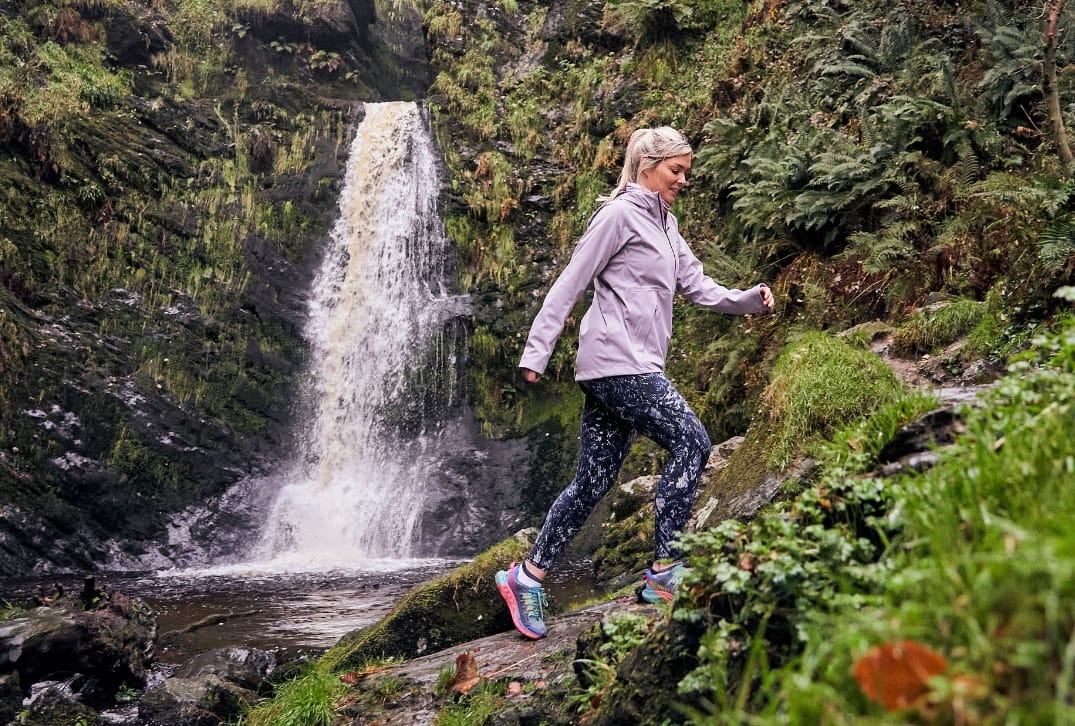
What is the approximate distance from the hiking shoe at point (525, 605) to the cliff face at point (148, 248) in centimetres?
911

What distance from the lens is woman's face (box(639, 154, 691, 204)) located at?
158 inches

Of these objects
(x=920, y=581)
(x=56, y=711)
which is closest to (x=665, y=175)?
(x=920, y=581)

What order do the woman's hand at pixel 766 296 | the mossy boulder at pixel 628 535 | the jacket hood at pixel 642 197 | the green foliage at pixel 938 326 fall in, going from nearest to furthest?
1. the jacket hood at pixel 642 197
2. the woman's hand at pixel 766 296
3. the green foliage at pixel 938 326
4. the mossy boulder at pixel 628 535

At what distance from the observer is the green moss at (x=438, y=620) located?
4.93m

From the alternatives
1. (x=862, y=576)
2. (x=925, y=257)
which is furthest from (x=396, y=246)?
(x=862, y=576)

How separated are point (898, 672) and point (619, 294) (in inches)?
106

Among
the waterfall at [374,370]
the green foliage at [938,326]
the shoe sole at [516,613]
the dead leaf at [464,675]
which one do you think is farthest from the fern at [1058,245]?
the waterfall at [374,370]

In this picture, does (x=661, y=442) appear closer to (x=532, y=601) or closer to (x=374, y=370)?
(x=532, y=601)

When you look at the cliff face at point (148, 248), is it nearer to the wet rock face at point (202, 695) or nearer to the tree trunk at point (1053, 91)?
the wet rock face at point (202, 695)

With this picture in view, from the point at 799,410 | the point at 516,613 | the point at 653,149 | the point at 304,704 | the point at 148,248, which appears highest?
the point at 653,149

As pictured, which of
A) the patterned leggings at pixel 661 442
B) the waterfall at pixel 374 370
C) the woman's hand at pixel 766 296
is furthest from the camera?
the waterfall at pixel 374 370

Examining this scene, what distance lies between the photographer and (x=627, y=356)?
3740 mm

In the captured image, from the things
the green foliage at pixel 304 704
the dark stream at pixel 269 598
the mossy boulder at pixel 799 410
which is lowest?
the dark stream at pixel 269 598

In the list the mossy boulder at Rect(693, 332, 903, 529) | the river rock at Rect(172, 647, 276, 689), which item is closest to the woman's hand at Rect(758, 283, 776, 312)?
the mossy boulder at Rect(693, 332, 903, 529)
